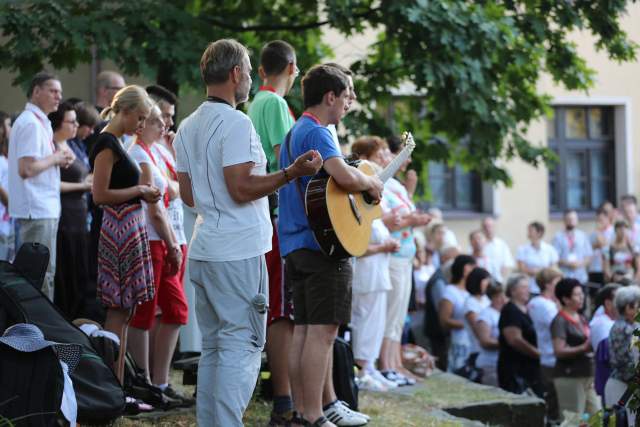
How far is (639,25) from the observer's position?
1612cm

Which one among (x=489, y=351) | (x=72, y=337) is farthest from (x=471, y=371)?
(x=72, y=337)

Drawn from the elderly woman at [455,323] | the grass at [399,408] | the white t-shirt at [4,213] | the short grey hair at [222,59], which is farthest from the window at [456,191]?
the short grey hair at [222,59]

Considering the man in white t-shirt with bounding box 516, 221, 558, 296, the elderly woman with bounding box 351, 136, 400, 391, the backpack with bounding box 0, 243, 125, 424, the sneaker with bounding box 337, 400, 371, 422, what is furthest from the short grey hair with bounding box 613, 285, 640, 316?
the man in white t-shirt with bounding box 516, 221, 558, 296

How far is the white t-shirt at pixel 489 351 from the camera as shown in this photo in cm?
1042

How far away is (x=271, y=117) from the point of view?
5.69 metres

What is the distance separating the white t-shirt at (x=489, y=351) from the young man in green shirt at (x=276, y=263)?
498cm

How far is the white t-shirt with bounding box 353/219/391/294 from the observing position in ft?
25.2

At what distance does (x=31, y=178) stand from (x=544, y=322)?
17.8 ft

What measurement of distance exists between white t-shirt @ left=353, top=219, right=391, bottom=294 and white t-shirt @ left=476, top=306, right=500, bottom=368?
294 cm

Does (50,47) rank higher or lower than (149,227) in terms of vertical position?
higher

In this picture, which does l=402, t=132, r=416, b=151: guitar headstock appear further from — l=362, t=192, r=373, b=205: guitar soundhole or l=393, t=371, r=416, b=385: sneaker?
l=393, t=371, r=416, b=385: sneaker

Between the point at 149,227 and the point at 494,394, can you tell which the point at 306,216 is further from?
the point at 494,394

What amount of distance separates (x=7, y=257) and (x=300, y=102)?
3.13m

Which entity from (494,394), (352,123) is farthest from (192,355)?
(352,123)
